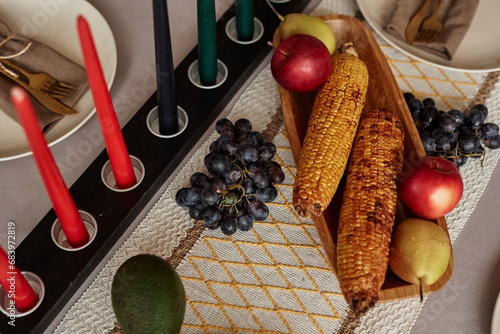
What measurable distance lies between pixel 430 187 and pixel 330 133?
12 cm

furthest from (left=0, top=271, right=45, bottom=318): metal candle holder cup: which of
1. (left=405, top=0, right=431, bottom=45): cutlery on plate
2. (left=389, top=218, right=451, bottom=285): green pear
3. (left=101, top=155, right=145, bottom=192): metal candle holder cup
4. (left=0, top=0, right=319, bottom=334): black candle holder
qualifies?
(left=405, top=0, right=431, bottom=45): cutlery on plate

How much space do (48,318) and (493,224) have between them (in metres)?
0.54

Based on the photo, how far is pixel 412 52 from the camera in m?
0.73

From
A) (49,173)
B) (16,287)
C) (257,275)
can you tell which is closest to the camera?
(49,173)

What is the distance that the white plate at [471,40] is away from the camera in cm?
72

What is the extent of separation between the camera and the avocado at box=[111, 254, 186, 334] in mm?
445

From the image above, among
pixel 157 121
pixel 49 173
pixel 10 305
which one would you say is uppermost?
pixel 49 173

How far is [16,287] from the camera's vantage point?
48 centimetres

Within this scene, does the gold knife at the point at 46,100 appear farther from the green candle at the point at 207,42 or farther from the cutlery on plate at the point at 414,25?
the cutlery on plate at the point at 414,25

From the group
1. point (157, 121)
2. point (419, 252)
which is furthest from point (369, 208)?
point (157, 121)

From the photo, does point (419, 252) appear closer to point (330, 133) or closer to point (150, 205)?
point (330, 133)

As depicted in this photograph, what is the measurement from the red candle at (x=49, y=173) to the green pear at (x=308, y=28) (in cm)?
37

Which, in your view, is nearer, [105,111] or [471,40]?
[105,111]

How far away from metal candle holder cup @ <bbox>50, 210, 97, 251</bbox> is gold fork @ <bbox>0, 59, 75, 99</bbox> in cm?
15
